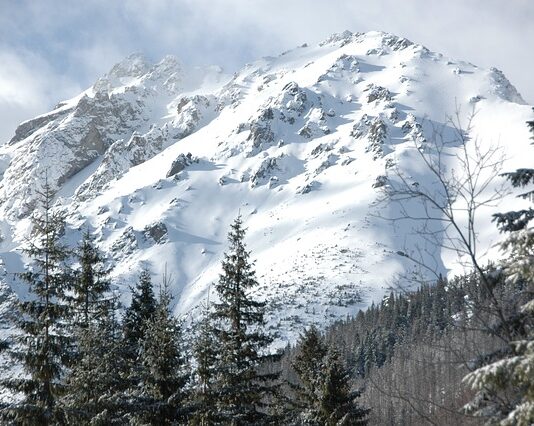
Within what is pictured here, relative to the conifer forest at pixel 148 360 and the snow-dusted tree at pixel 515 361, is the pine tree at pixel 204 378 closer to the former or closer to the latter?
the conifer forest at pixel 148 360

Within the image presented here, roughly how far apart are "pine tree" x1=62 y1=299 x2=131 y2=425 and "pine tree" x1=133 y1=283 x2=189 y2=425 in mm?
752

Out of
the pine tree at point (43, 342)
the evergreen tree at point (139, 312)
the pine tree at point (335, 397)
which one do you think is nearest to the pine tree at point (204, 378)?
the pine tree at point (43, 342)

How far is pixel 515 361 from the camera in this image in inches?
248

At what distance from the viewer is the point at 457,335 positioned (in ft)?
24.8

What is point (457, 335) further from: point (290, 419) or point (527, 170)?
point (290, 419)

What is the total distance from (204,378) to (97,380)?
3.21 m

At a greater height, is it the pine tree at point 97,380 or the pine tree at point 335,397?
the pine tree at point 97,380

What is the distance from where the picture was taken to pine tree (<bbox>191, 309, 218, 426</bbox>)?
55.6 feet

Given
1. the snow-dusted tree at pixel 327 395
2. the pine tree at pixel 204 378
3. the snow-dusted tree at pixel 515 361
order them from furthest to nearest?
the snow-dusted tree at pixel 327 395, the pine tree at pixel 204 378, the snow-dusted tree at pixel 515 361

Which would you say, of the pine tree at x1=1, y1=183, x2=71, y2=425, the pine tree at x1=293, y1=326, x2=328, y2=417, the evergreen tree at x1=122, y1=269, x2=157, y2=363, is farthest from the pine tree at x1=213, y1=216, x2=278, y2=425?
the pine tree at x1=293, y1=326, x2=328, y2=417

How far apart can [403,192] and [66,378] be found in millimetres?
14274

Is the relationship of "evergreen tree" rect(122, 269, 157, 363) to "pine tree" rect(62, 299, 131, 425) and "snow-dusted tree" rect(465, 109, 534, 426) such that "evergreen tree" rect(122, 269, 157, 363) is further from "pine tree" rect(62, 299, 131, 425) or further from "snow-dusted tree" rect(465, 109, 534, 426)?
"snow-dusted tree" rect(465, 109, 534, 426)

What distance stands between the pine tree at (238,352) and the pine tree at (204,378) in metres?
0.25

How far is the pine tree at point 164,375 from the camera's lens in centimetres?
1673
